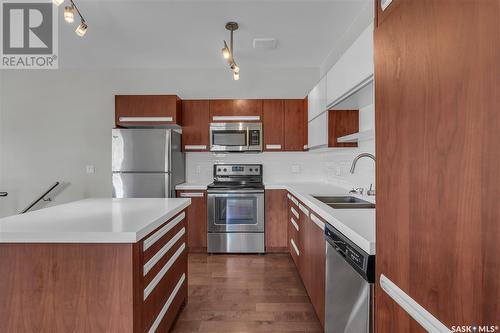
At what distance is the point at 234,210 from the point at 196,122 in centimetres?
132

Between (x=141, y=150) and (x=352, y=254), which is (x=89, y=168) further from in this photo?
(x=352, y=254)

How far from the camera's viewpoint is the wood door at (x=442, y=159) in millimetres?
482

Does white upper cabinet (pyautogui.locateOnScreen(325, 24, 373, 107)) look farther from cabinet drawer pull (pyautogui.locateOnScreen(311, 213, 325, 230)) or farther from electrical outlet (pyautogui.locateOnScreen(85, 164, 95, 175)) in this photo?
electrical outlet (pyautogui.locateOnScreen(85, 164, 95, 175))

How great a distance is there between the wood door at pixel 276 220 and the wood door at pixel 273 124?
682 millimetres

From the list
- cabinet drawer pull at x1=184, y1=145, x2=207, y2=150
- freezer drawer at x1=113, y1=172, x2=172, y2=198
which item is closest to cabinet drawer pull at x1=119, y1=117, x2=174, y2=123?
cabinet drawer pull at x1=184, y1=145, x2=207, y2=150

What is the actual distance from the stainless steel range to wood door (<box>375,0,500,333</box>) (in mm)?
2538

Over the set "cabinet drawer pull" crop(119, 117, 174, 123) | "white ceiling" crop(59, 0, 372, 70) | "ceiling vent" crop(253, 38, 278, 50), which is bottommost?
"cabinet drawer pull" crop(119, 117, 174, 123)

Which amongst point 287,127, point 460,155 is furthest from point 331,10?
point 460,155

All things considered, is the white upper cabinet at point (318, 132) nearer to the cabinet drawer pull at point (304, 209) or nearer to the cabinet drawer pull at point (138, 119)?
the cabinet drawer pull at point (304, 209)

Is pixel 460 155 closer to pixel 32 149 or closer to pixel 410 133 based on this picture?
pixel 410 133

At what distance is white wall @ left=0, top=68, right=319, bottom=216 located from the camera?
3.86 metres

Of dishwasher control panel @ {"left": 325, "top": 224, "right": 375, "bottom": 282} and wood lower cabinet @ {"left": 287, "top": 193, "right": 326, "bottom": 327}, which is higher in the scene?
dishwasher control panel @ {"left": 325, "top": 224, "right": 375, "bottom": 282}

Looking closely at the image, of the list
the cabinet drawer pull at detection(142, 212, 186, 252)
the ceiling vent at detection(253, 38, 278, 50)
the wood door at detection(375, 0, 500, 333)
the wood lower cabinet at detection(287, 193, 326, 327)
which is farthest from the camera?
the ceiling vent at detection(253, 38, 278, 50)

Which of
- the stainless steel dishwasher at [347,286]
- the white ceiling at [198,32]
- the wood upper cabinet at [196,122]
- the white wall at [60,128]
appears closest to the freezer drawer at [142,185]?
the wood upper cabinet at [196,122]
